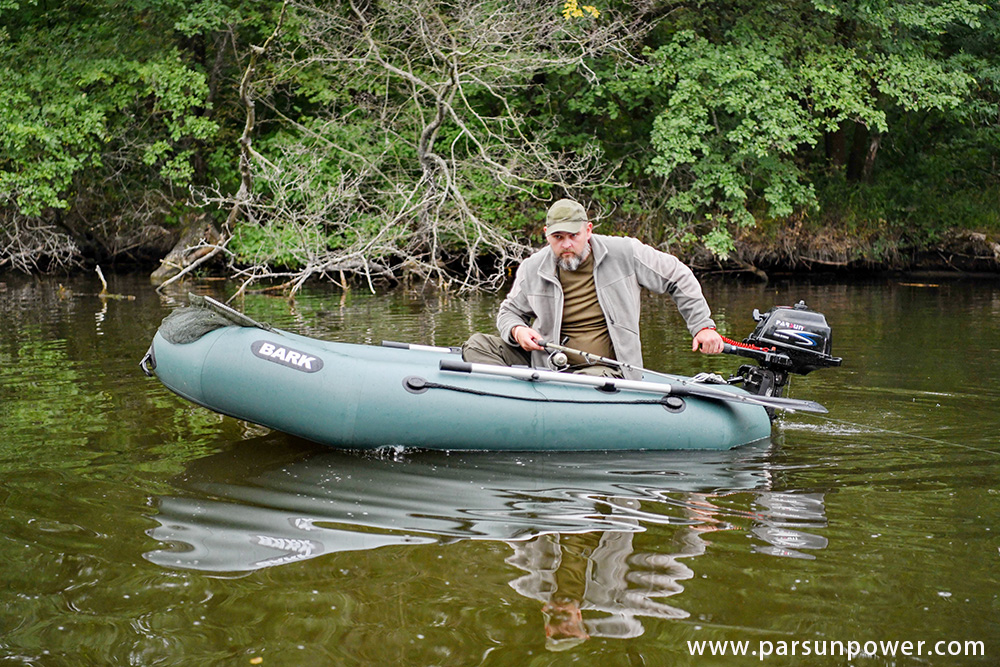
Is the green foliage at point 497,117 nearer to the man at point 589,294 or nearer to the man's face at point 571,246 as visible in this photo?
the man at point 589,294

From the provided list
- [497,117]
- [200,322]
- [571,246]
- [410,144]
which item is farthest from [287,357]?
[497,117]

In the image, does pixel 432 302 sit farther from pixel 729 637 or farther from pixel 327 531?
pixel 729 637

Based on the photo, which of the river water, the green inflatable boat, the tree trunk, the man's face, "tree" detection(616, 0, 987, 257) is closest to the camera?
the river water

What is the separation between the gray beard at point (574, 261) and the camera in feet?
15.5

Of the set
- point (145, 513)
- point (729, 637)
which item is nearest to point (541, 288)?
point (145, 513)

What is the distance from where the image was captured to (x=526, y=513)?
3.75 meters

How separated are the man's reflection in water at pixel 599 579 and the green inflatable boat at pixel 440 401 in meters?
1.02

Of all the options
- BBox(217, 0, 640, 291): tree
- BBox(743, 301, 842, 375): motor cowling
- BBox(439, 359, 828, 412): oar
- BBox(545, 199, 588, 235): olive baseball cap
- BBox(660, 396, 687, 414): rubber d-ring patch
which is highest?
BBox(217, 0, 640, 291): tree

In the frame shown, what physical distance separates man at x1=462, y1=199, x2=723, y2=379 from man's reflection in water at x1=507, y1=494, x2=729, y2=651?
1.34m

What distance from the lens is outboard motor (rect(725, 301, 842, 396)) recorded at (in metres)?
4.77

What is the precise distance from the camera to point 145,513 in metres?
3.73

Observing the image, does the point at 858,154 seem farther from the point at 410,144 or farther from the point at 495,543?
the point at 495,543

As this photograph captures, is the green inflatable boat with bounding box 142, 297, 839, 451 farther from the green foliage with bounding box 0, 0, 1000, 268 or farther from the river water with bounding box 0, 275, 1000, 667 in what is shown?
the green foliage with bounding box 0, 0, 1000, 268

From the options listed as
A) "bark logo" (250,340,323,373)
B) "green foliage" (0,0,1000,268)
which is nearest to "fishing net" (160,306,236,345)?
"bark logo" (250,340,323,373)
